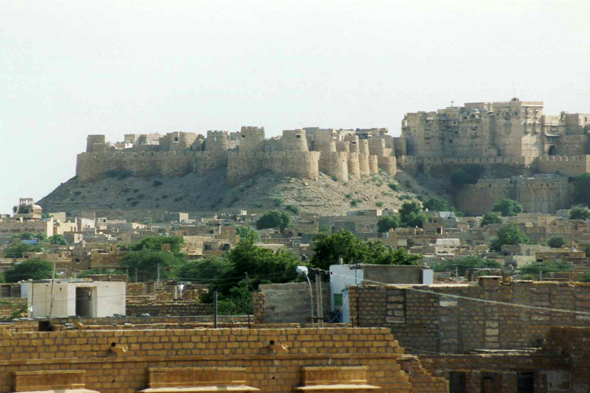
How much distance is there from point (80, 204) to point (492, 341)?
69081 mm

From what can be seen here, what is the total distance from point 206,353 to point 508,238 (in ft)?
168

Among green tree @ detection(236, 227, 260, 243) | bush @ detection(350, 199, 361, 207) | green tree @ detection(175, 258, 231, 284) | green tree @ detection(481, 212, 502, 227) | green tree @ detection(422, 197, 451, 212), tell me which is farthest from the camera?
green tree @ detection(422, 197, 451, 212)

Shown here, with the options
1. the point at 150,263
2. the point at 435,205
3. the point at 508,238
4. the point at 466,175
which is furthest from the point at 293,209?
the point at 150,263

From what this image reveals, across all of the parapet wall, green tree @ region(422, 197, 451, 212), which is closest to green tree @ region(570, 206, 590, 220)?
the parapet wall

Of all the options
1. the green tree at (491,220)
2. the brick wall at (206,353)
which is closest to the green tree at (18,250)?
the green tree at (491,220)

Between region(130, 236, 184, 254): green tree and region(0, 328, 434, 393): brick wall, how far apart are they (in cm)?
4197

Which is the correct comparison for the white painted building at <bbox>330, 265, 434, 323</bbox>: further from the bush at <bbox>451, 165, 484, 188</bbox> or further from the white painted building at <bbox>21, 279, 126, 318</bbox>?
the bush at <bbox>451, 165, 484, 188</bbox>

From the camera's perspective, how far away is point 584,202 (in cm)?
8388

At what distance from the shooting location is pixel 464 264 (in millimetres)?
47719

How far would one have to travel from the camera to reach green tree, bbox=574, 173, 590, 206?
8394cm

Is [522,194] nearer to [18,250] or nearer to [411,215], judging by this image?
[411,215]

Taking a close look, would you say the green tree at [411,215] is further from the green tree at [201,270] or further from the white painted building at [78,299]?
the white painted building at [78,299]

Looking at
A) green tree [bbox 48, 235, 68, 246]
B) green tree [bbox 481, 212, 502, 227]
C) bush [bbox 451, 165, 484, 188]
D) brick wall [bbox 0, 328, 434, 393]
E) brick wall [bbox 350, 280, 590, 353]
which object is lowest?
brick wall [bbox 0, 328, 434, 393]

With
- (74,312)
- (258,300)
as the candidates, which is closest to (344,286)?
(258,300)
